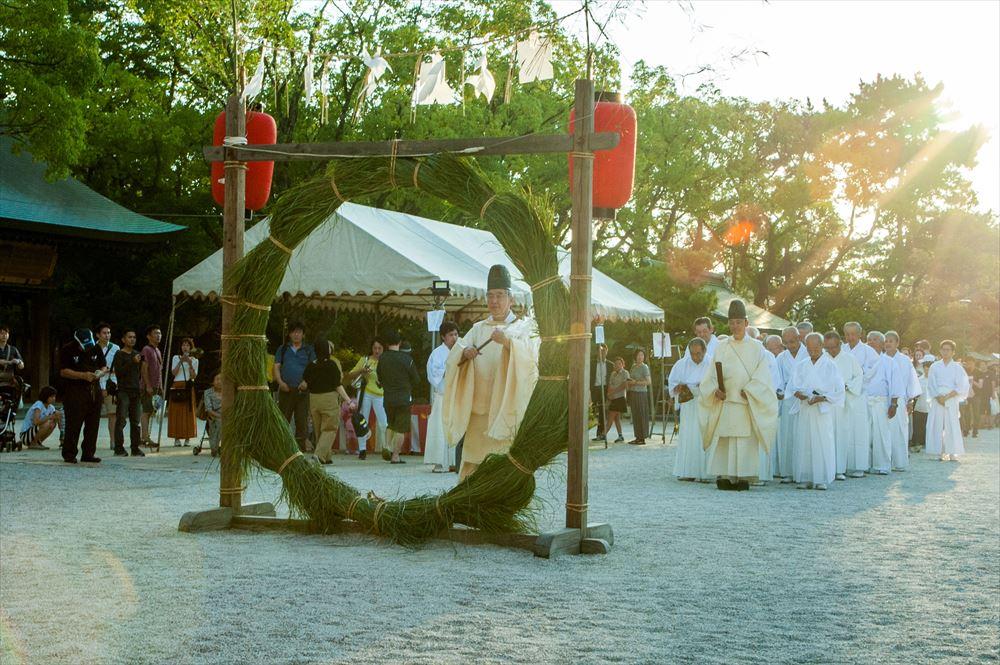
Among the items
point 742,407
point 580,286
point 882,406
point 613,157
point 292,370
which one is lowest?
point 742,407

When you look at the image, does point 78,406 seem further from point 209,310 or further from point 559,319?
point 209,310

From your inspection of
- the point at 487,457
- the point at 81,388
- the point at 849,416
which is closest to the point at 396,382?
the point at 81,388

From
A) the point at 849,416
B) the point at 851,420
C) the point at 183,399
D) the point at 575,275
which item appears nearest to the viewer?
the point at 575,275

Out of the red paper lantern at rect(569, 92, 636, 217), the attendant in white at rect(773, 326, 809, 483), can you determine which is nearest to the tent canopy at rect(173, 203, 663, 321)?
the attendant in white at rect(773, 326, 809, 483)

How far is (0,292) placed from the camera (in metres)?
22.0

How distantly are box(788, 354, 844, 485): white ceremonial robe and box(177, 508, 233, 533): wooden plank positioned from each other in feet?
21.7

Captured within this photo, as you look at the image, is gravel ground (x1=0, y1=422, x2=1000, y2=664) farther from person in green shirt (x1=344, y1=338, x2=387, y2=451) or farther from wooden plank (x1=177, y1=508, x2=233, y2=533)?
person in green shirt (x1=344, y1=338, x2=387, y2=451)

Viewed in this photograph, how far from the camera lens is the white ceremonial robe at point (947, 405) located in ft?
54.1

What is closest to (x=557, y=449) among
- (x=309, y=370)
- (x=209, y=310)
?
(x=309, y=370)

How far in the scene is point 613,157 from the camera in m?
7.65

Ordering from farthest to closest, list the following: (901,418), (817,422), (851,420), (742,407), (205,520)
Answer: (901,418) → (851,420) → (817,422) → (742,407) → (205,520)

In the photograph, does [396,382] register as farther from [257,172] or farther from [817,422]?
[817,422]

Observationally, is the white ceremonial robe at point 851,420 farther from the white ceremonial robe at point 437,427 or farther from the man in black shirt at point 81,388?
the man in black shirt at point 81,388

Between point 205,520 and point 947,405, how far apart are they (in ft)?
41.5
